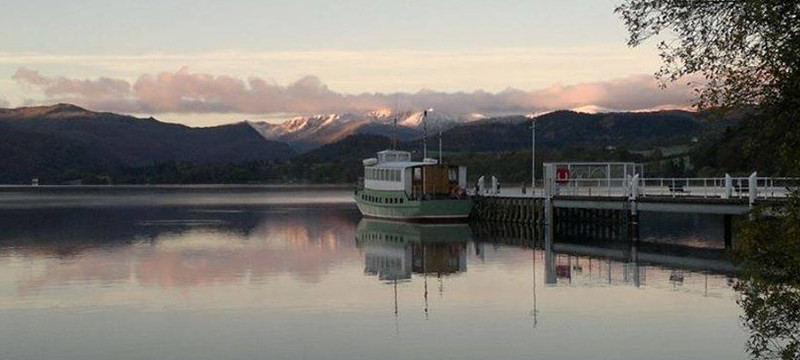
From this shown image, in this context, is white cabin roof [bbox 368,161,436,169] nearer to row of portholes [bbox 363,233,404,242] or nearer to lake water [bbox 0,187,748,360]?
row of portholes [bbox 363,233,404,242]

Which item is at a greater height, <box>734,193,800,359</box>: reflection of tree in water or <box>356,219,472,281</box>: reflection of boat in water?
<box>734,193,800,359</box>: reflection of tree in water

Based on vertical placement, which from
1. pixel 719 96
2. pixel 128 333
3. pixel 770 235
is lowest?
pixel 128 333

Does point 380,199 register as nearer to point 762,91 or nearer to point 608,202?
point 608,202

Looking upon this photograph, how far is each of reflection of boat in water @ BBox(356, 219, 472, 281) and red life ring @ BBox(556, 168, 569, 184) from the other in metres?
7.20

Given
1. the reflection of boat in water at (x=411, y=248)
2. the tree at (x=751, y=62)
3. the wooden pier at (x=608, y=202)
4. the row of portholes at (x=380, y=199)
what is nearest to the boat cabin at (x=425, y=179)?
the row of portholes at (x=380, y=199)

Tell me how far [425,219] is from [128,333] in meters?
53.4

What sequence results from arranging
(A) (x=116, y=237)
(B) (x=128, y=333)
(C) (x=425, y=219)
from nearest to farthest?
(B) (x=128, y=333) → (A) (x=116, y=237) → (C) (x=425, y=219)

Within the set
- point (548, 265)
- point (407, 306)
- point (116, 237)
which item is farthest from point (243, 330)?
point (116, 237)

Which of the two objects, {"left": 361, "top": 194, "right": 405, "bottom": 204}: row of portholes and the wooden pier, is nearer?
the wooden pier

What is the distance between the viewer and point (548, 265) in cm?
5091

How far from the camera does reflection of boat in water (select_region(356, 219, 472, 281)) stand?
50.2m

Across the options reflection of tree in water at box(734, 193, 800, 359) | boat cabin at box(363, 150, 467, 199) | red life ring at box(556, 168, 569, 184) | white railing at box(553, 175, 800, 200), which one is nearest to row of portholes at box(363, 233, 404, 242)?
boat cabin at box(363, 150, 467, 199)

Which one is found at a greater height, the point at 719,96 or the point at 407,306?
the point at 719,96

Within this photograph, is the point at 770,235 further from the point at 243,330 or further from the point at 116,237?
the point at 116,237
